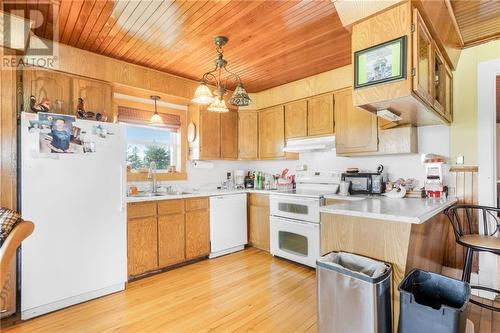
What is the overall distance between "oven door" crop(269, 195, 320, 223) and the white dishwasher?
20.5 inches

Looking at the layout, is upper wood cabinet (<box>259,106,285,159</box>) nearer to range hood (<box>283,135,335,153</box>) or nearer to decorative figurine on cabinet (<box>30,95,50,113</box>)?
range hood (<box>283,135,335,153</box>)

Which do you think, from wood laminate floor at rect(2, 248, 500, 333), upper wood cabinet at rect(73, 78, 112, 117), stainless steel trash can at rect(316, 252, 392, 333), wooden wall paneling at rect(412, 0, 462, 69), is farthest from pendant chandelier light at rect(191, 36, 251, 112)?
wood laminate floor at rect(2, 248, 500, 333)

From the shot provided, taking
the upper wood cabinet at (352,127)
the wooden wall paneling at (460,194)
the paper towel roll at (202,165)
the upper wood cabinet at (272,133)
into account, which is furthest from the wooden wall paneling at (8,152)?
the wooden wall paneling at (460,194)

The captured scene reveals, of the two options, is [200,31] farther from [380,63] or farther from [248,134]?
[248,134]

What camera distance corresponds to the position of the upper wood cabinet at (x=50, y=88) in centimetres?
234

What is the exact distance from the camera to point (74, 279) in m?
2.29

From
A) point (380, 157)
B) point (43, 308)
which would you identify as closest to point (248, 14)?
point (380, 157)

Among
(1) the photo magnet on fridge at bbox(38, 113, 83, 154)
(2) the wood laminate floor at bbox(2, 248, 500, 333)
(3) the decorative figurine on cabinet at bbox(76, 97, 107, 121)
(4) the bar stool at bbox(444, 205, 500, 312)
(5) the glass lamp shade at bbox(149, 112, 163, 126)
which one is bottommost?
(2) the wood laminate floor at bbox(2, 248, 500, 333)

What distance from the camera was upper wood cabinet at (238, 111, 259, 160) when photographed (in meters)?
4.11

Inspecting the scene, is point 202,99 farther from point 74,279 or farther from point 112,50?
point 74,279

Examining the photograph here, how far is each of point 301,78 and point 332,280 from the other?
2.77 m

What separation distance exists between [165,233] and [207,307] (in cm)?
109

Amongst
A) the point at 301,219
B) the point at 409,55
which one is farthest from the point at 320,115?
the point at 409,55

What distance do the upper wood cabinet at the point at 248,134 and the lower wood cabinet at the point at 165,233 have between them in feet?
3.65
